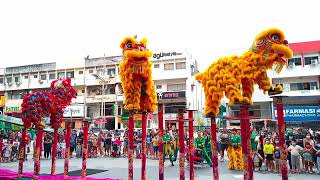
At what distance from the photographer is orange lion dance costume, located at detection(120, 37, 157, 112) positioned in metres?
7.09

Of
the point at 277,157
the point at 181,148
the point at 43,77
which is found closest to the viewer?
the point at 181,148

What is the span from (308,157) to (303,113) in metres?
10.5

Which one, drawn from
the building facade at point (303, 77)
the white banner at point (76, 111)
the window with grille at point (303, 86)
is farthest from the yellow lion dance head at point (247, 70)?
the white banner at point (76, 111)

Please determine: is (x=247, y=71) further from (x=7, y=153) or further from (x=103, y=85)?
(x=103, y=85)

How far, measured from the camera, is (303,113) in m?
19.8

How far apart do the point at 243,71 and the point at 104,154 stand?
486 inches

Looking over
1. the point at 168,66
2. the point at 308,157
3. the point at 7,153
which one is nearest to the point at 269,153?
the point at 308,157

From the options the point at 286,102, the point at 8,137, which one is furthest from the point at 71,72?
the point at 286,102

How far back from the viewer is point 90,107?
35.5 meters

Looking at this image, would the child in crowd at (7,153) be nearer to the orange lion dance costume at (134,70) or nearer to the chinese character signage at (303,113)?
the orange lion dance costume at (134,70)

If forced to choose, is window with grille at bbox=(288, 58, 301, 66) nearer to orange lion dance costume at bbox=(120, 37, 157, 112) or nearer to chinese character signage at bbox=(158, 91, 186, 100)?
chinese character signage at bbox=(158, 91, 186, 100)

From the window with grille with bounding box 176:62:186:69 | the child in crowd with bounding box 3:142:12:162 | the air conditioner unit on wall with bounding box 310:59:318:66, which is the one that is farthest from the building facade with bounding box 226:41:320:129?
the child in crowd with bounding box 3:142:12:162

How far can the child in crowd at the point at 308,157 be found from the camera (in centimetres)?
1027

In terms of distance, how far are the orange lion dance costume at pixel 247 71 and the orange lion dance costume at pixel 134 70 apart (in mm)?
1636
